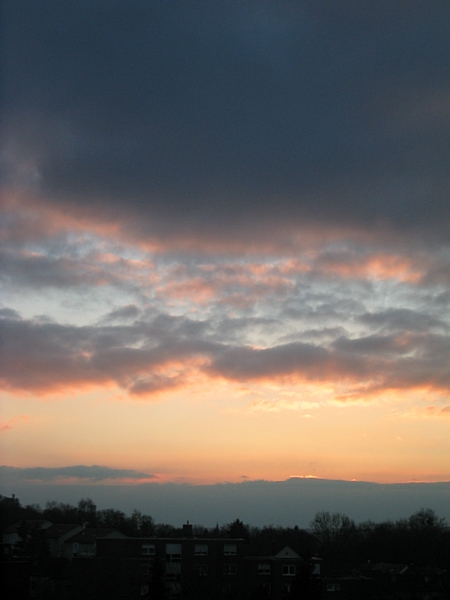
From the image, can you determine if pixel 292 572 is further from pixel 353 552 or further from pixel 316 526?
pixel 316 526

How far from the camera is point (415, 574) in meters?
79.2

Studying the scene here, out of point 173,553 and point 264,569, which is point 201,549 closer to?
point 173,553

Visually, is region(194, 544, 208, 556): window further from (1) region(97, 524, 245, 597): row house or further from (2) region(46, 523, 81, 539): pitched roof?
(2) region(46, 523, 81, 539): pitched roof

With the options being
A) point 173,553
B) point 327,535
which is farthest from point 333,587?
point 327,535

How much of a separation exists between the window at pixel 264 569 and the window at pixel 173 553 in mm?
8229

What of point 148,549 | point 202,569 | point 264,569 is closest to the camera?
point 202,569

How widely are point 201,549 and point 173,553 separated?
9.20 ft

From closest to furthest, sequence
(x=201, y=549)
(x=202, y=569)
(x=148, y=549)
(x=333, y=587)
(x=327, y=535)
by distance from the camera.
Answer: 1. (x=202, y=569)
2. (x=148, y=549)
3. (x=201, y=549)
4. (x=333, y=587)
5. (x=327, y=535)

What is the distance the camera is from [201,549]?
61.5 metres

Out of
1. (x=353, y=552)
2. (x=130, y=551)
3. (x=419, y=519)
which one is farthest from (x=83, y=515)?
(x=419, y=519)

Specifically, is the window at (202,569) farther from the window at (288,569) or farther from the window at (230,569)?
the window at (288,569)

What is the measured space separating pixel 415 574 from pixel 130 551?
132 feet

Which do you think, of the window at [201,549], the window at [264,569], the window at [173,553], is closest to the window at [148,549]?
the window at [173,553]

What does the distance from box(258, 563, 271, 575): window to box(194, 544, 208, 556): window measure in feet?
19.0
